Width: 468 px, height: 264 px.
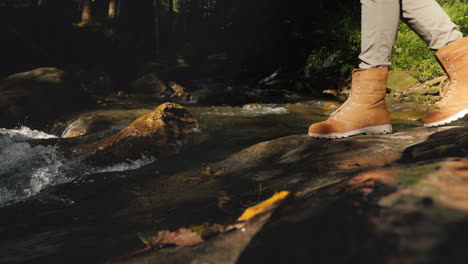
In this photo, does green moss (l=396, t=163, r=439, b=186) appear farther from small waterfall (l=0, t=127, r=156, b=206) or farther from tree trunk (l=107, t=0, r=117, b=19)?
tree trunk (l=107, t=0, r=117, b=19)

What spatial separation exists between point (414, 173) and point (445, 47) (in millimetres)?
1775

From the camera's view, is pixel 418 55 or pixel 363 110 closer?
pixel 363 110

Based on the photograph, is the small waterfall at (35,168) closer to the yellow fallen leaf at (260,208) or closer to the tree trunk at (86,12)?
the yellow fallen leaf at (260,208)

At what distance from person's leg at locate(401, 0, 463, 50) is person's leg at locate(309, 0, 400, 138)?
102mm

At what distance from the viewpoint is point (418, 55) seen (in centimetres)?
857

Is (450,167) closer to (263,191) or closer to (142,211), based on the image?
(263,191)

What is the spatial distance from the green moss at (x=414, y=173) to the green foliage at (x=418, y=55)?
8543mm

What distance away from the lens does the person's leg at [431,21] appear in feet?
7.18

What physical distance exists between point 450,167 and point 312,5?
568 inches

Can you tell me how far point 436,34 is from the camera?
88.4 inches

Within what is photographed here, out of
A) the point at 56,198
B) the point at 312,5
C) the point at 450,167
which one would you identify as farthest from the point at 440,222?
the point at 312,5

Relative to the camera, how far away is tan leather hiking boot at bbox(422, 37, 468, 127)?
2.22m

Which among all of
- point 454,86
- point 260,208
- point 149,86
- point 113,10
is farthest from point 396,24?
point 113,10

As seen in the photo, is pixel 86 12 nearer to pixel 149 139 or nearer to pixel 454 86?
pixel 149 139
